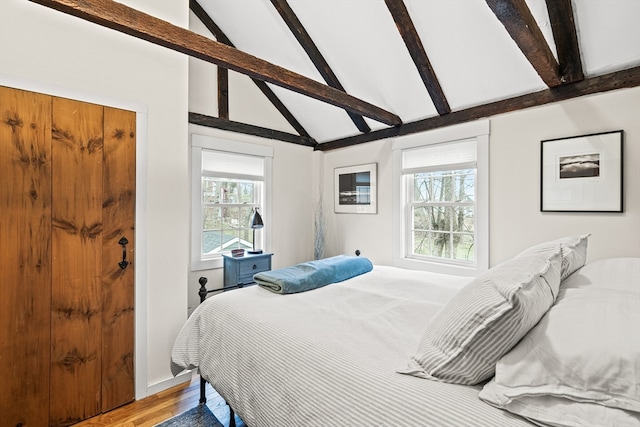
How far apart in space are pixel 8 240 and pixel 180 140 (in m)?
Answer: 1.21

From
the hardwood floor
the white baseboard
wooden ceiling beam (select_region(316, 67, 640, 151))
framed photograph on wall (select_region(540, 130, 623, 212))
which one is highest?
wooden ceiling beam (select_region(316, 67, 640, 151))

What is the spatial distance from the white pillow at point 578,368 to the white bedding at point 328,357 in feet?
0.27

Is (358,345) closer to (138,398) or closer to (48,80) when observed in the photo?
(138,398)

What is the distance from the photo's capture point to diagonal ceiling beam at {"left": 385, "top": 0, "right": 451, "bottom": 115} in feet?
8.24

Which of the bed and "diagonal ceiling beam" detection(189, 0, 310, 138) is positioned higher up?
"diagonal ceiling beam" detection(189, 0, 310, 138)

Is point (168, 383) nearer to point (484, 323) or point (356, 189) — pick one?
point (484, 323)

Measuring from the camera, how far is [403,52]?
2.90m

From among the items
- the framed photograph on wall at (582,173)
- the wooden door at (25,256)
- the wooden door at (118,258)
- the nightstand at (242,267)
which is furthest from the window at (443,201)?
the wooden door at (25,256)

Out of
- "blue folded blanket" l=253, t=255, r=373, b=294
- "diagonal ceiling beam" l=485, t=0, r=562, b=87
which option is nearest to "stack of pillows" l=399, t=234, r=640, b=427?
→ "blue folded blanket" l=253, t=255, r=373, b=294

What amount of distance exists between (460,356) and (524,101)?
2.62 metres

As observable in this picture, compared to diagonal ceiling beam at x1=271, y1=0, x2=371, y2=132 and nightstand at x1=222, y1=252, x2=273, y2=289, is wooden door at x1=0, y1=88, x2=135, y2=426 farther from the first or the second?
diagonal ceiling beam at x1=271, y1=0, x2=371, y2=132

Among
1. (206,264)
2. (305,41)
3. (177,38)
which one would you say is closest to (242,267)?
(206,264)

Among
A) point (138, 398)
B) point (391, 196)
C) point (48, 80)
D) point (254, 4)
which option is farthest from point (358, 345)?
point (254, 4)

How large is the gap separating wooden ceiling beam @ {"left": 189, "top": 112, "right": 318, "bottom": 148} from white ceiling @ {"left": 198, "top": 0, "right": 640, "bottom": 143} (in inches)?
21.6
